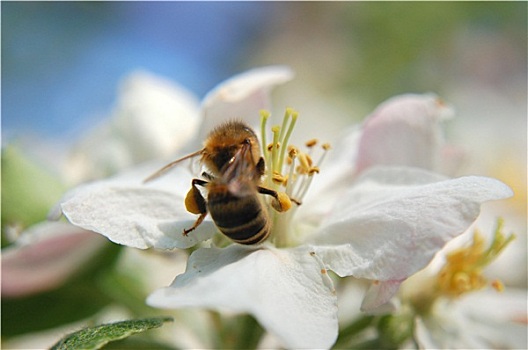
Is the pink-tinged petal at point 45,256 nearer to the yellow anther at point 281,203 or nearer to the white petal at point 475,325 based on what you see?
the yellow anther at point 281,203

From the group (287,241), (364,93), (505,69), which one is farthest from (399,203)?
(505,69)

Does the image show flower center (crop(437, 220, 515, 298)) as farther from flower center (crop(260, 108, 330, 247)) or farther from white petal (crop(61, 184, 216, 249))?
white petal (crop(61, 184, 216, 249))

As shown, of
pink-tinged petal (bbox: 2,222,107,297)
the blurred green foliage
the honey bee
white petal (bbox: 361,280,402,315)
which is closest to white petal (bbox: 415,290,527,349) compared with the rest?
white petal (bbox: 361,280,402,315)

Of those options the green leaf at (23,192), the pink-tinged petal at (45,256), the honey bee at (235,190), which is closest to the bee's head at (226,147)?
the honey bee at (235,190)

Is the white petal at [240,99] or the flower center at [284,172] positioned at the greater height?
the white petal at [240,99]

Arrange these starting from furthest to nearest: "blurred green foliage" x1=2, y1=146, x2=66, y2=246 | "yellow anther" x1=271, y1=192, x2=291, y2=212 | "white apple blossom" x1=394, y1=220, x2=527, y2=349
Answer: "blurred green foliage" x1=2, y1=146, x2=66, y2=246 < "white apple blossom" x1=394, y1=220, x2=527, y2=349 < "yellow anther" x1=271, y1=192, x2=291, y2=212

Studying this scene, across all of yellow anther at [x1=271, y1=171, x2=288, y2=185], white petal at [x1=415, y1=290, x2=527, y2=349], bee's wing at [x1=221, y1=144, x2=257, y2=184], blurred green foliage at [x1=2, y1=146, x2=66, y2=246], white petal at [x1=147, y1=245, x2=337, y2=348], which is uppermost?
bee's wing at [x1=221, y1=144, x2=257, y2=184]

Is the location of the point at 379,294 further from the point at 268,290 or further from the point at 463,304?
the point at 463,304

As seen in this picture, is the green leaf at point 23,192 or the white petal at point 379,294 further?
the green leaf at point 23,192
